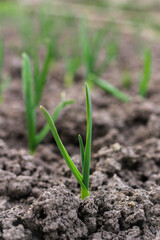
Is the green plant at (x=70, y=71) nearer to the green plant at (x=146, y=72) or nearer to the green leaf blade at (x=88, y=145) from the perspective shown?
the green plant at (x=146, y=72)

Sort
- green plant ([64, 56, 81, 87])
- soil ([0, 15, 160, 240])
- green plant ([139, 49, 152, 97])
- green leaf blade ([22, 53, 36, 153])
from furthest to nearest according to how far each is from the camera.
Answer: green plant ([64, 56, 81, 87]) → green plant ([139, 49, 152, 97]) → green leaf blade ([22, 53, 36, 153]) → soil ([0, 15, 160, 240])

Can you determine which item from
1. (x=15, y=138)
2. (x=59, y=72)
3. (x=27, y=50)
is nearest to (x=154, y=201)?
(x=15, y=138)

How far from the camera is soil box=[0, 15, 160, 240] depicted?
875 mm

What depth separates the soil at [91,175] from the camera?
2.87 ft

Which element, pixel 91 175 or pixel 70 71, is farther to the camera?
pixel 70 71

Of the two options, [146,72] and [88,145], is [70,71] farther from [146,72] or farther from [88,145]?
[88,145]

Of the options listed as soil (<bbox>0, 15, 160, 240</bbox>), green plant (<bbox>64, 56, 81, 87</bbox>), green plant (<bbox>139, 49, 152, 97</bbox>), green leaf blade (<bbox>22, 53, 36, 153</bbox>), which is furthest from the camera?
green plant (<bbox>64, 56, 81, 87</bbox>)

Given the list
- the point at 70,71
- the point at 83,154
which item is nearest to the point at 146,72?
the point at 70,71

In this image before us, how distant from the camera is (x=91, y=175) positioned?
3.73 feet

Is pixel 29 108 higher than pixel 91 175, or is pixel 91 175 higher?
pixel 29 108

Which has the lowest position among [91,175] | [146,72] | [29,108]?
[91,175]

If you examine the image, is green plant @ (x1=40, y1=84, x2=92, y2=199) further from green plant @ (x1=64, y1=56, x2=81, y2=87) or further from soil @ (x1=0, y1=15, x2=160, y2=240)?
green plant @ (x1=64, y1=56, x2=81, y2=87)

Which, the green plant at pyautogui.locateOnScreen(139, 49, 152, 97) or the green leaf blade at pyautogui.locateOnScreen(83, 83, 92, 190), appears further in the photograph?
the green plant at pyautogui.locateOnScreen(139, 49, 152, 97)

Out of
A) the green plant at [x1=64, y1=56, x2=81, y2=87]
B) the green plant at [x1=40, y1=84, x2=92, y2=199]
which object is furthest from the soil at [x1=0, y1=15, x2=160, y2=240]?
the green plant at [x1=64, y1=56, x2=81, y2=87]
